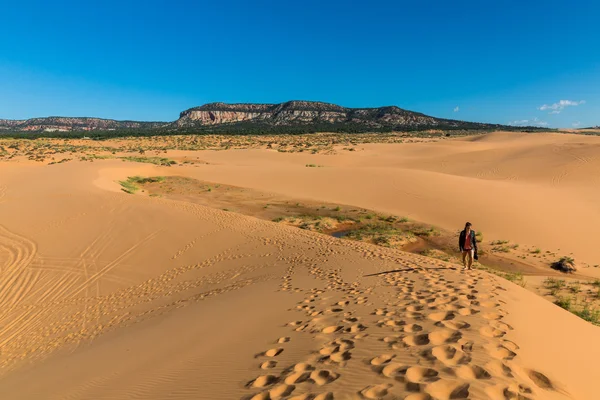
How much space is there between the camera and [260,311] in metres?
7.27

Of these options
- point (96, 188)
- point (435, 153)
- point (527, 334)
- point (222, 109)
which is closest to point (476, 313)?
point (527, 334)

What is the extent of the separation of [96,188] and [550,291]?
24.8 metres

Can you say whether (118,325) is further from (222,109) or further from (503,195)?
(222,109)

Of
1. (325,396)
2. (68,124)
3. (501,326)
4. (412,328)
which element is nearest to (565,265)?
(501,326)

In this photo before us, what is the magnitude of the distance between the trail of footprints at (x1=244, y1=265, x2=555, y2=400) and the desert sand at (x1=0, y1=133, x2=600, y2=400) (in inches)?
1.1

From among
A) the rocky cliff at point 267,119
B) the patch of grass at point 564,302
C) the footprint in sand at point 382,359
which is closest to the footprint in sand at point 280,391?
the footprint in sand at point 382,359

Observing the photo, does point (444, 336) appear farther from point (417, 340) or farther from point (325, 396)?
point (325, 396)

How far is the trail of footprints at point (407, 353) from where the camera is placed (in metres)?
3.74

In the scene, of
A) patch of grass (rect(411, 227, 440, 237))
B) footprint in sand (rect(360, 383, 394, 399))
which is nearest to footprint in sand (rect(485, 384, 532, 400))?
footprint in sand (rect(360, 383, 394, 399))

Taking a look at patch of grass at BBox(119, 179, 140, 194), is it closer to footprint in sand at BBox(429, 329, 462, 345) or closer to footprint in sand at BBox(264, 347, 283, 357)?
footprint in sand at BBox(264, 347, 283, 357)

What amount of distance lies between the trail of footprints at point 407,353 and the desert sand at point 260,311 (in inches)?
1.1

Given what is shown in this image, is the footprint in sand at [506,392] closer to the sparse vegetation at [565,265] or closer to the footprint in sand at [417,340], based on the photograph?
the footprint in sand at [417,340]

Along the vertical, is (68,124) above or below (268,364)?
above

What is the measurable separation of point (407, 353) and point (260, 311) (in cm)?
358
